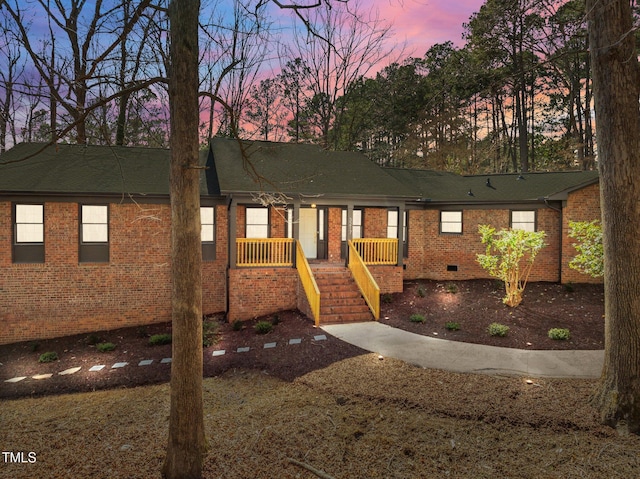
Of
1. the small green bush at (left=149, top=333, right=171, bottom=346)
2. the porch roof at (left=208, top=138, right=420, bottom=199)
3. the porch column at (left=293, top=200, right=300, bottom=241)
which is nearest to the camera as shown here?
the small green bush at (left=149, top=333, right=171, bottom=346)

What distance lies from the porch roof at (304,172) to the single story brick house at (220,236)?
0.27 feet

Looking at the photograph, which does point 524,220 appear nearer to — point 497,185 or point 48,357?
point 497,185

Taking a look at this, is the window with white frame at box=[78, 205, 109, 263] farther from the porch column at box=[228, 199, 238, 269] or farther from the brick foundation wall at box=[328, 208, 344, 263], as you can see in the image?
the brick foundation wall at box=[328, 208, 344, 263]

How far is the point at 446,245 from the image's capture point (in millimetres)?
16734

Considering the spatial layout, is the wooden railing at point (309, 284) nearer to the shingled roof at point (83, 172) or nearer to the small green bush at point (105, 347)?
the shingled roof at point (83, 172)

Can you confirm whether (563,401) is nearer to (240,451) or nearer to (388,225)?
(240,451)

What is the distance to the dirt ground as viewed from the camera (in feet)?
14.5

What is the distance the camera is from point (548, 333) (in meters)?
9.78

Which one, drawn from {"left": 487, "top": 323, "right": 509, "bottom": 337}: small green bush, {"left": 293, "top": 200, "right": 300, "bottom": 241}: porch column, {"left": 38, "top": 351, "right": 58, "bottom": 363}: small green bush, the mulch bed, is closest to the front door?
{"left": 293, "top": 200, "right": 300, "bottom": 241}: porch column

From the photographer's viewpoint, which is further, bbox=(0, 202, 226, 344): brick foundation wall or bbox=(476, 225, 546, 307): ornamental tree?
bbox=(0, 202, 226, 344): brick foundation wall

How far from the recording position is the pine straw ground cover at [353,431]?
439cm

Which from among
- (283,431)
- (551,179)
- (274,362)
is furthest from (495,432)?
(551,179)

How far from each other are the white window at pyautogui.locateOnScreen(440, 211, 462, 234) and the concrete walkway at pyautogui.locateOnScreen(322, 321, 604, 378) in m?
7.95

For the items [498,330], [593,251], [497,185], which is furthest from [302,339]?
[497,185]
